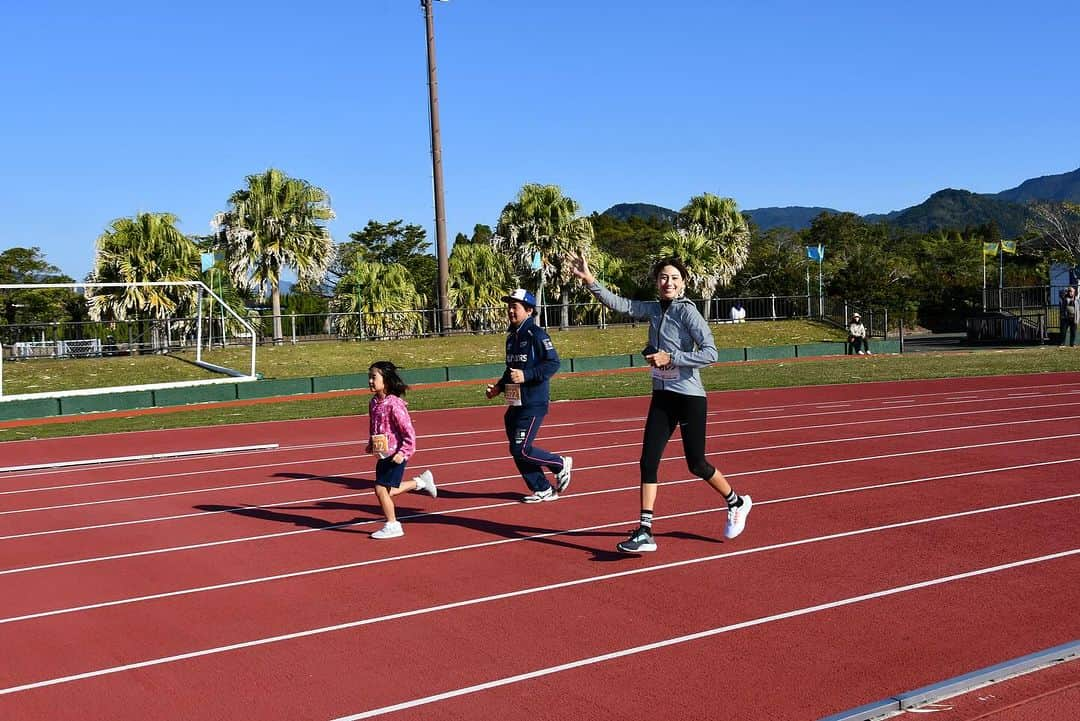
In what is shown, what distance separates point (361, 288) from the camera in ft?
181

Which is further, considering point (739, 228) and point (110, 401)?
point (739, 228)

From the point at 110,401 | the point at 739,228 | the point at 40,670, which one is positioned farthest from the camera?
the point at 739,228

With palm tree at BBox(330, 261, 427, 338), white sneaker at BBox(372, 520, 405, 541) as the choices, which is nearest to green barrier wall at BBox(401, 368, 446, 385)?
palm tree at BBox(330, 261, 427, 338)

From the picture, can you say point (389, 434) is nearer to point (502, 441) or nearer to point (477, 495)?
point (477, 495)

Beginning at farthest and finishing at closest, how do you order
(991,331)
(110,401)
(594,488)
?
(991,331) → (110,401) → (594,488)

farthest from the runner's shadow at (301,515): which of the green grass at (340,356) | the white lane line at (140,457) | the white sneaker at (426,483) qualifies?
the green grass at (340,356)

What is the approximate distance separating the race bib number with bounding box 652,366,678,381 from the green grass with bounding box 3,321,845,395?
28456 millimetres

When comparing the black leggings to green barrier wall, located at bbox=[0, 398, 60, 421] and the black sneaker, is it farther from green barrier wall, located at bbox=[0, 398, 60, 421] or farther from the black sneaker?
green barrier wall, located at bbox=[0, 398, 60, 421]

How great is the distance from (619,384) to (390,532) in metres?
18.5

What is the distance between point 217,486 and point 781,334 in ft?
132

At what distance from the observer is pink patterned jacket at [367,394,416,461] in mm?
8945

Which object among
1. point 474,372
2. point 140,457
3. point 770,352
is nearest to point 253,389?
point 474,372

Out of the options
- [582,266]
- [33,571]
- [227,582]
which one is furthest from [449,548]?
[33,571]

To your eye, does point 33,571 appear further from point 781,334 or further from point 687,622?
point 781,334
